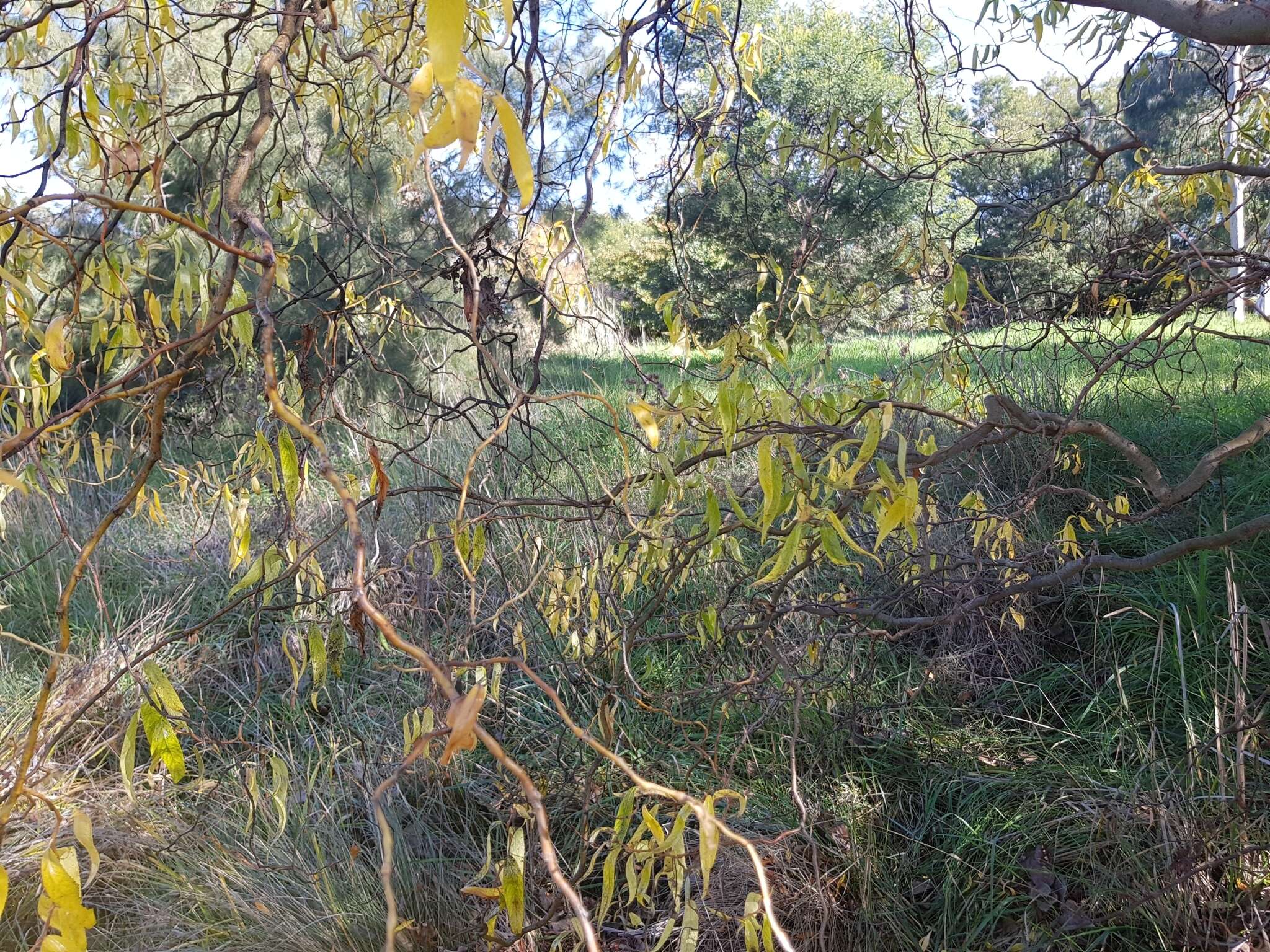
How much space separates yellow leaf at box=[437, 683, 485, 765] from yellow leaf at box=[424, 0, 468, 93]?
347 mm

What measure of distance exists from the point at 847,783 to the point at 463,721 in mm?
2098

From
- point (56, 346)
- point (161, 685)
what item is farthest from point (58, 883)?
point (56, 346)

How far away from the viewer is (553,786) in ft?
7.80

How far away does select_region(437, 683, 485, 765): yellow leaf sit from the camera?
545mm

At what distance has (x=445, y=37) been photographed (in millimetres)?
499

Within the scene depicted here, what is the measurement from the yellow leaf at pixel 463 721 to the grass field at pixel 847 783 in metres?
1.00

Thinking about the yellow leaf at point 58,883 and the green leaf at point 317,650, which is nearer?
the yellow leaf at point 58,883

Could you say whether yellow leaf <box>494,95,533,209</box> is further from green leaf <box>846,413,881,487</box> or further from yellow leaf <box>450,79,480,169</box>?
green leaf <box>846,413,881,487</box>

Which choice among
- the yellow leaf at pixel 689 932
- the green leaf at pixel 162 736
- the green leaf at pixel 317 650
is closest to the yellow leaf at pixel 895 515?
the yellow leaf at pixel 689 932

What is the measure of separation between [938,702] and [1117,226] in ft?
4.82

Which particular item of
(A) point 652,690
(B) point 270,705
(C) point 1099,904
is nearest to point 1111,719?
(C) point 1099,904

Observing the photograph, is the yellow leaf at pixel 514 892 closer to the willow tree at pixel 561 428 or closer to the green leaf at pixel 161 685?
the willow tree at pixel 561 428

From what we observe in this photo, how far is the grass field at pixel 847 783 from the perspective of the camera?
6.44ft

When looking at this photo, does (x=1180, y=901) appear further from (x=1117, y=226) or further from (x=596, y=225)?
(x=596, y=225)
